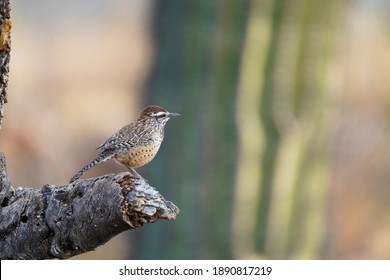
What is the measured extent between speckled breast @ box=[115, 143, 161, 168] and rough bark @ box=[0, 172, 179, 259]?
1.01 metres

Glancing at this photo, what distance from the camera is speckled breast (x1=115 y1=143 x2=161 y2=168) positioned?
12.4ft

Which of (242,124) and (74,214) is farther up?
(74,214)

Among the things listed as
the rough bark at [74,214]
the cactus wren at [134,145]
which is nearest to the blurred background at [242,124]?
the cactus wren at [134,145]

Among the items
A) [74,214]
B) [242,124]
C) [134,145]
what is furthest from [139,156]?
[74,214]

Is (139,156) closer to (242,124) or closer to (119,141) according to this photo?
(119,141)

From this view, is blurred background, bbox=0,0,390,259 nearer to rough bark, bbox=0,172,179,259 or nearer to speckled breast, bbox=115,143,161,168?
speckled breast, bbox=115,143,161,168

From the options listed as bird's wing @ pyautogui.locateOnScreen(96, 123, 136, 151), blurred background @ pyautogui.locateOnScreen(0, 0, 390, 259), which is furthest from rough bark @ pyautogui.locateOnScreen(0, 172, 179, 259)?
blurred background @ pyautogui.locateOnScreen(0, 0, 390, 259)

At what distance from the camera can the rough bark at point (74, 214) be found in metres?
2.40

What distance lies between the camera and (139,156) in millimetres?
3791

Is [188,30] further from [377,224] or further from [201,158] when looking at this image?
[377,224]

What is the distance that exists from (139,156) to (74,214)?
4.06 feet

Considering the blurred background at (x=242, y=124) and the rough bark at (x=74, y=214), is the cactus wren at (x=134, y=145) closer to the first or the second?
the blurred background at (x=242, y=124)

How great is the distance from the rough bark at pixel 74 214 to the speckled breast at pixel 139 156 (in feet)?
3.32
